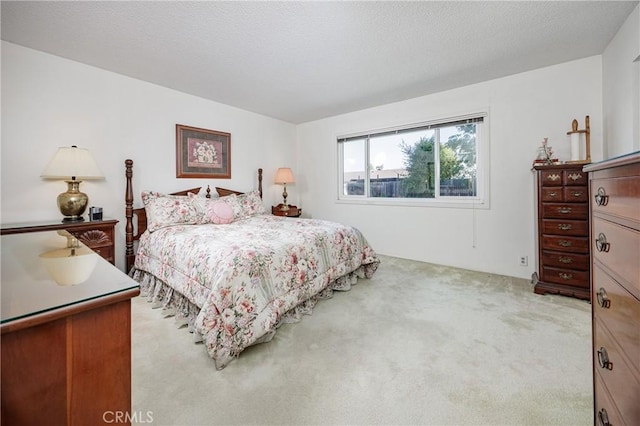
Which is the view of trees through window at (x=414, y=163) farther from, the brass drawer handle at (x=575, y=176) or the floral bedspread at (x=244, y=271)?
the floral bedspread at (x=244, y=271)

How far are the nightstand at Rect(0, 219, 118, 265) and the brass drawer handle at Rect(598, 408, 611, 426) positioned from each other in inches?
136

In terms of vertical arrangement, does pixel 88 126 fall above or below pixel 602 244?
above

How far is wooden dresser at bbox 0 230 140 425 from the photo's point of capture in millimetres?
474

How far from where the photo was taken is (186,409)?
133 centimetres

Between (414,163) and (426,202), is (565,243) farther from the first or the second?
(414,163)

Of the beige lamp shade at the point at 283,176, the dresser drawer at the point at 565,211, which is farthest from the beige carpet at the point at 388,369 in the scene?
the beige lamp shade at the point at 283,176

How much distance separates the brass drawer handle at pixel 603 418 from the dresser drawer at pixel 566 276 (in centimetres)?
207

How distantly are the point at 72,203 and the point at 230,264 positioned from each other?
6.22 ft

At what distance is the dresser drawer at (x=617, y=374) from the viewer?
29.0 inches

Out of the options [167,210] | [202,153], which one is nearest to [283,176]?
[202,153]

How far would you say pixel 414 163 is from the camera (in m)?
4.00

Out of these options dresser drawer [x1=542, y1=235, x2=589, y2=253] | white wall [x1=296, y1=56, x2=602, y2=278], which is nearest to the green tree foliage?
white wall [x1=296, y1=56, x2=602, y2=278]

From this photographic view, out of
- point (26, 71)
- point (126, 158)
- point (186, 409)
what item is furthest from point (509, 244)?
point (26, 71)

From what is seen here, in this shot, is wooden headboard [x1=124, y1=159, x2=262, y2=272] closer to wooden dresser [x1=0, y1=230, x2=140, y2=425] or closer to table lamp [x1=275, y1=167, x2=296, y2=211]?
table lamp [x1=275, y1=167, x2=296, y2=211]
